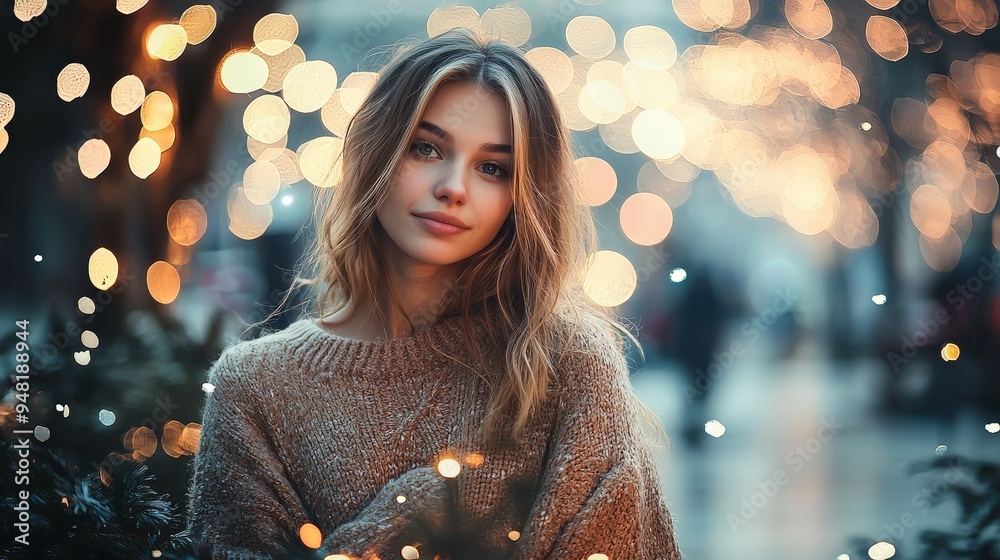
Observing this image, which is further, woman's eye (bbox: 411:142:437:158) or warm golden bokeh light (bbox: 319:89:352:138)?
warm golden bokeh light (bbox: 319:89:352:138)

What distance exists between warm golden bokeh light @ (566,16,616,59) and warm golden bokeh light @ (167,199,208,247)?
68cm

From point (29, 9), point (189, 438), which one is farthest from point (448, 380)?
point (29, 9)

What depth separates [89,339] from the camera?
4.15 ft

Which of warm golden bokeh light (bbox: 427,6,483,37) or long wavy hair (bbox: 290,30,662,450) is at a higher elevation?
warm golden bokeh light (bbox: 427,6,483,37)

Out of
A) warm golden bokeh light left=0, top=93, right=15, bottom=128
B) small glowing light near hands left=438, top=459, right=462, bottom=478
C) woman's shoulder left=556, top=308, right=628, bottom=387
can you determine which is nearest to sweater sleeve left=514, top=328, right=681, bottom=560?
woman's shoulder left=556, top=308, right=628, bottom=387

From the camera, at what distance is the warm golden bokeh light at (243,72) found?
1356 millimetres

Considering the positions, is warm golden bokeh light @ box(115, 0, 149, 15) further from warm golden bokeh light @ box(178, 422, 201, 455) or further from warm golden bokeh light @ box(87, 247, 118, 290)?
warm golden bokeh light @ box(178, 422, 201, 455)

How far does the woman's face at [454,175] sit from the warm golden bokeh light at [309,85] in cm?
38

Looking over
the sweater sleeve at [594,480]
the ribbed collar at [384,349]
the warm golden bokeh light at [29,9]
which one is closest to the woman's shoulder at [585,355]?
the sweater sleeve at [594,480]

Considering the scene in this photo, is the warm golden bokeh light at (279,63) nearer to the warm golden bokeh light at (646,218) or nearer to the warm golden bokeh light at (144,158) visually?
the warm golden bokeh light at (144,158)

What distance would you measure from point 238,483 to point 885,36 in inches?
47.9

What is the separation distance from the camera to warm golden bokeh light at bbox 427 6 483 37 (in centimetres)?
130

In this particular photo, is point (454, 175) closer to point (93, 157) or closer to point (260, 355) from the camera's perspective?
point (260, 355)

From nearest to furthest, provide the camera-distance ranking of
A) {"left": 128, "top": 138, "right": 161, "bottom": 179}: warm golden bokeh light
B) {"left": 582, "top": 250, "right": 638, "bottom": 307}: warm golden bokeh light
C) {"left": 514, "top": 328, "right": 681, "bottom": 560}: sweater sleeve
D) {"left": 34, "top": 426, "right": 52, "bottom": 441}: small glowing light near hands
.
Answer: {"left": 514, "top": 328, "right": 681, "bottom": 560}: sweater sleeve, {"left": 34, "top": 426, "right": 52, "bottom": 441}: small glowing light near hands, {"left": 128, "top": 138, "right": 161, "bottom": 179}: warm golden bokeh light, {"left": 582, "top": 250, "right": 638, "bottom": 307}: warm golden bokeh light
